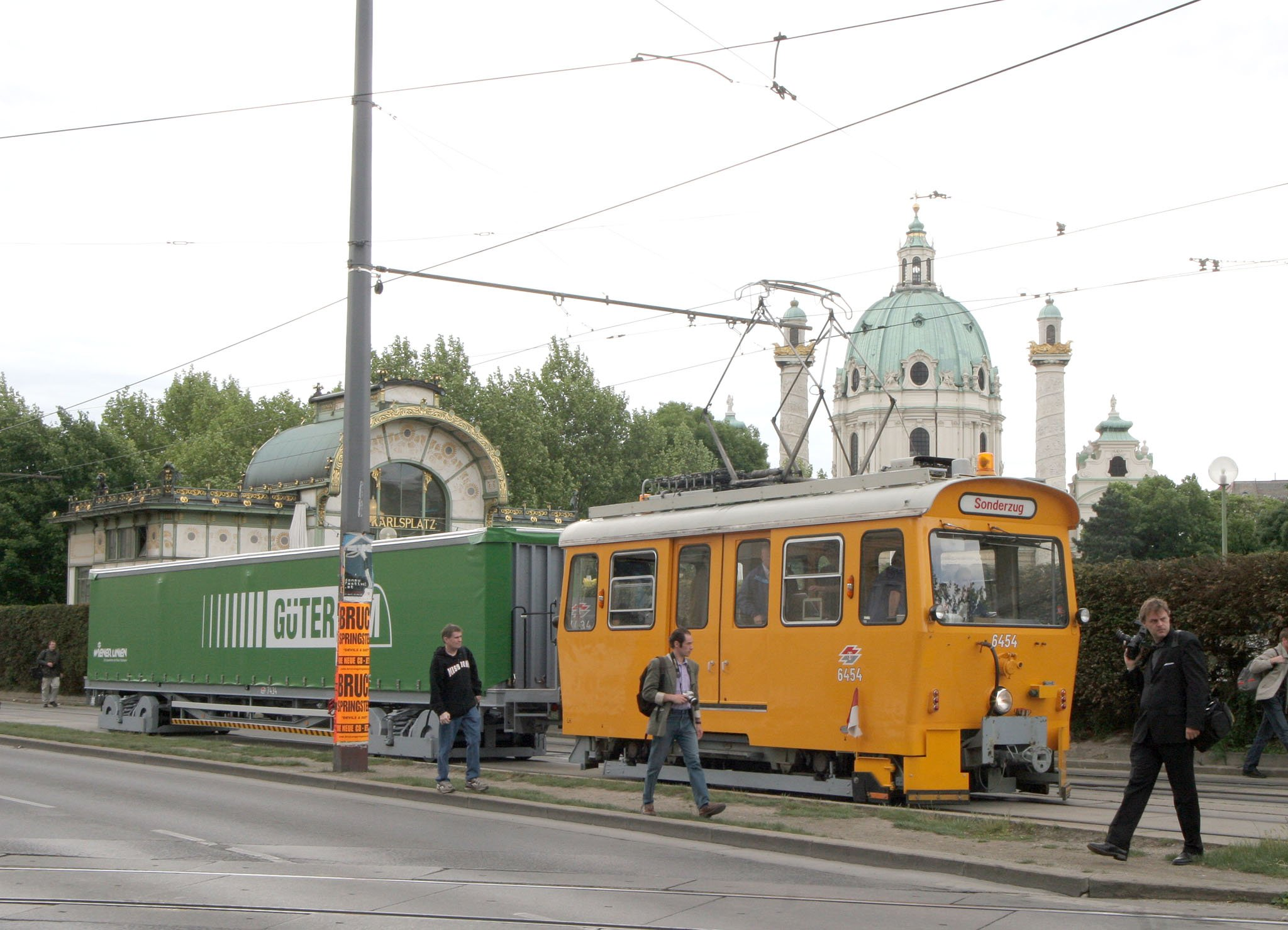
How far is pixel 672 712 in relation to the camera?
1247 centimetres

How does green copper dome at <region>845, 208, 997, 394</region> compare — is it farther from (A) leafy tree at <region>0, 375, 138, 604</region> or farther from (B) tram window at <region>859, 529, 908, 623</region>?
(B) tram window at <region>859, 529, 908, 623</region>

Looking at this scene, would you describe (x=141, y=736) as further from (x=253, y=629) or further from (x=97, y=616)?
(x=97, y=616)

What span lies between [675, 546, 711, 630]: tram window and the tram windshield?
9.03ft

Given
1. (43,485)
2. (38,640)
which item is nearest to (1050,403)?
(43,485)

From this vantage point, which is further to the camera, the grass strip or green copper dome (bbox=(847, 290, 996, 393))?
green copper dome (bbox=(847, 290, 996, 393))

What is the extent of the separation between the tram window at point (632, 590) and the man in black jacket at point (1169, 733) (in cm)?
670

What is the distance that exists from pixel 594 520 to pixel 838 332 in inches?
146

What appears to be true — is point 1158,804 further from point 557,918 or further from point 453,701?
point 557,918

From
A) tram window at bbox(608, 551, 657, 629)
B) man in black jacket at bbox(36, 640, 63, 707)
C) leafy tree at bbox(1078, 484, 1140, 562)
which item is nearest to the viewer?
tram window at bbox(608, 551, 657, 629)

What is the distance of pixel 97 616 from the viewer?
28016mm

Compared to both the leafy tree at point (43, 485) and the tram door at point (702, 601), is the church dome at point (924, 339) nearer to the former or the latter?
the leafy tree at point (43, 485)

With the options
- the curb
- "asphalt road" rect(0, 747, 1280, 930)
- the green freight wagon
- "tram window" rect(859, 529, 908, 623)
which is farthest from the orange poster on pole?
"tram window" rect(859, 529, 908, 623)

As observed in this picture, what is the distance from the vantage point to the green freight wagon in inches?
727

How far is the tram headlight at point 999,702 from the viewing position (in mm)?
12930
